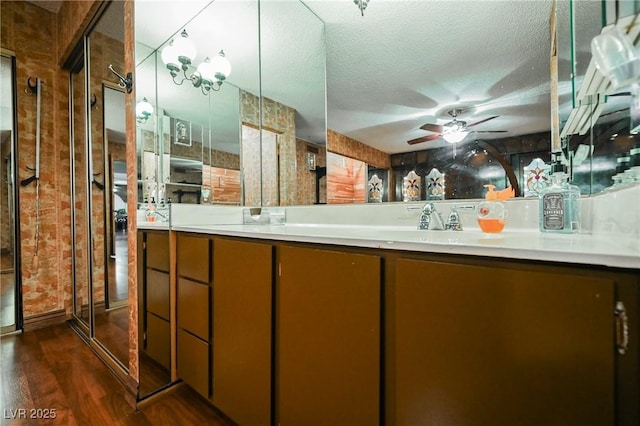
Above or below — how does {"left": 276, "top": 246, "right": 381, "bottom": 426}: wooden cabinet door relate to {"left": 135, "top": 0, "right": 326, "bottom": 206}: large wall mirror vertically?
below

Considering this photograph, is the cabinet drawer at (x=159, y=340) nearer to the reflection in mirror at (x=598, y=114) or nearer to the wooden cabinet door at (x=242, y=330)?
the wooden cabinet door at (x=242, y=330)

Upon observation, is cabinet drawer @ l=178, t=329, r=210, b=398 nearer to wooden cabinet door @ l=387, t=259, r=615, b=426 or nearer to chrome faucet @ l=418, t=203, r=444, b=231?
wooden cabinet door @ l=387, t=259, r=615, b=426

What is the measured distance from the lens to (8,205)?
7.65ft

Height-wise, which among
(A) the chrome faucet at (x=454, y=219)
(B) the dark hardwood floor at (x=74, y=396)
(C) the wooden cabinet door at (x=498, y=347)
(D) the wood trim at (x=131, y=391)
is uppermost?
(A) the chrome faucet at (x=454, y=219)

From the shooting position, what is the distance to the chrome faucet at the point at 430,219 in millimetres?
1191

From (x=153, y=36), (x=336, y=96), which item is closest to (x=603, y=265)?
(x=336, y=96)

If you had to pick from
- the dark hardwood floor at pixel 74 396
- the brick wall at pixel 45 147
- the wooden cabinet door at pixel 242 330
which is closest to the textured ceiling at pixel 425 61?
the wooden cabinet door at pixel 242 330

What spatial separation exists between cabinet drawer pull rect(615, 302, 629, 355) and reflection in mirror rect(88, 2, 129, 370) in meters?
2.06

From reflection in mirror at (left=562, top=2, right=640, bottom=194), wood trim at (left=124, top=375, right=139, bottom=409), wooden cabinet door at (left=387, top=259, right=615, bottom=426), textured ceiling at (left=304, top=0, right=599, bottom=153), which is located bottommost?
wood trim at (left=124, top=375, right=139, bottom=409)

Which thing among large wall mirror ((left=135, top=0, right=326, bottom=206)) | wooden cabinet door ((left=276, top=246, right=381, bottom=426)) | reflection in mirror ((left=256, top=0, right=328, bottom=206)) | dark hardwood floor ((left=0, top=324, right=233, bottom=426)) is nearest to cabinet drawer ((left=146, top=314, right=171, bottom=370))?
dark hardwood floor ((left=0, top=324, right=233, bottom=426))

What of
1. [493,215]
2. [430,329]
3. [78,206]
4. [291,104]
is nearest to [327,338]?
[430,329]

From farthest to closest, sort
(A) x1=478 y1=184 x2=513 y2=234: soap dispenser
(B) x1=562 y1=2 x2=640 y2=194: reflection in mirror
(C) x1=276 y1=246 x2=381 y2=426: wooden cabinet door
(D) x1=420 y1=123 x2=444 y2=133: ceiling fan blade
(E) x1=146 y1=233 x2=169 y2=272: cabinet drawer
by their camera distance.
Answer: (E) x1=146 y1=233 x2=169 y2=272: cabinet drawer, (D) x1=420 y1=123 x2=444 y2=133: ceiling fan blade, (A) x1=478 y1=184 x2=513 y2=234: soap dispenser, (C) x1=276 y1=246 x2=381 y2=426: wooden cabinet door, (B) x1=562 y1=2 x2=640 y2=194: reflection in mirror

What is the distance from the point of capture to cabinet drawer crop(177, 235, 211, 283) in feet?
4.42

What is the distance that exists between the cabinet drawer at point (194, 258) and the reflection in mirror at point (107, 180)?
429 millimetres
